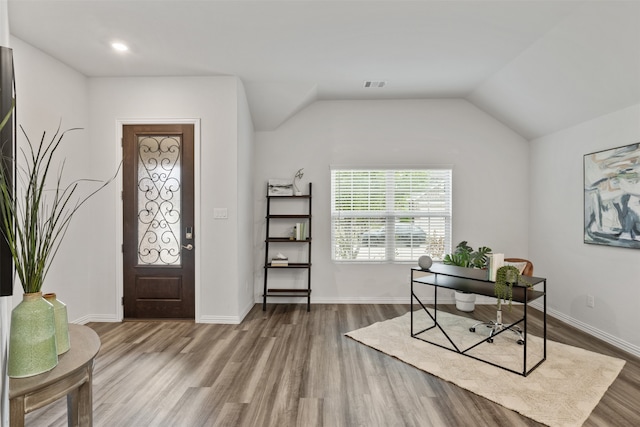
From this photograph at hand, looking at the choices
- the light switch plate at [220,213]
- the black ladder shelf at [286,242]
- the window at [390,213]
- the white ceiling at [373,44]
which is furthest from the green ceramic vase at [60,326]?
the window at [390,213]

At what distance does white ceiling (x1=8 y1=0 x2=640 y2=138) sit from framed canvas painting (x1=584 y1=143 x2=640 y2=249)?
0.50m

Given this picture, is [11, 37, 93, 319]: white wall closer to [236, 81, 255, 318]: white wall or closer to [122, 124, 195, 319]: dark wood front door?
[122, 124, 195, 319]: dark wood front door

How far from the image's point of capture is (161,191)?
3773mm

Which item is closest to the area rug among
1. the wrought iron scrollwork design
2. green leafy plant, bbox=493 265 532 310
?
green leafy plant, bbox=493 265 532 310

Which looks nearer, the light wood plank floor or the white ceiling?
the light wood plank floor

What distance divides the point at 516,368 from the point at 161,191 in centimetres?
400

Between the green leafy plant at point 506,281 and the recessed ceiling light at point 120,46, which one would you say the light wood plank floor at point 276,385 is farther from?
the recessed ceiling light at point 120,46

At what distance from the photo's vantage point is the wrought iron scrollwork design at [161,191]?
378 centimetres

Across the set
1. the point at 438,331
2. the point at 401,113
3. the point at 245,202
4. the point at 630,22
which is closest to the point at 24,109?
the point at 245,202

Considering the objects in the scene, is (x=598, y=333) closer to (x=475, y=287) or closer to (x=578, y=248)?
(x=578, y=248)

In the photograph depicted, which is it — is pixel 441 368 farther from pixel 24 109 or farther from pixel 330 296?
pixel 24 109

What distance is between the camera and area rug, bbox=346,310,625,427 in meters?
2.15

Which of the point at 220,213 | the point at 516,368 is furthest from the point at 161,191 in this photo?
the point at 516,368

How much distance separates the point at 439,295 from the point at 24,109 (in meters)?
5.25
